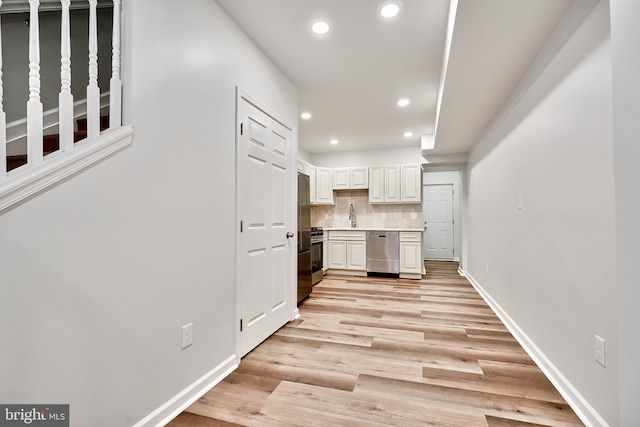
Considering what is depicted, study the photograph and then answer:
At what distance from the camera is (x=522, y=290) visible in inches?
107

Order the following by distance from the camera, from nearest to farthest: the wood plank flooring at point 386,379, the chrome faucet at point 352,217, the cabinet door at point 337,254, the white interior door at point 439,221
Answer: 1. the wood plank flooring at point 386,379
2. the cabinet door at point 337,254
3. the chrome faucet at point 352,217
4. the white interior door at point 439,221

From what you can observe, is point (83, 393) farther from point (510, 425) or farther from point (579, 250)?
point (579, 250)

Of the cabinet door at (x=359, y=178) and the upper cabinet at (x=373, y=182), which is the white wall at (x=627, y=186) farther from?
the cabinet door at (x=359, y=178)

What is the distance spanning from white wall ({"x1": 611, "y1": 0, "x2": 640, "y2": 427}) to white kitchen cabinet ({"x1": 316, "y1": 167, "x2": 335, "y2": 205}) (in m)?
5.20

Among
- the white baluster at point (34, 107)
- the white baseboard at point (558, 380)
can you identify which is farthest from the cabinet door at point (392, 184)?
the white baluster at point (34, 107)

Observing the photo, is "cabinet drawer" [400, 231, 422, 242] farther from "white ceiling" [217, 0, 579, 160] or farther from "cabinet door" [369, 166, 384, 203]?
"white ceiling" [217, 0, 579, 160]

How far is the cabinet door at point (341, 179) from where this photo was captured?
21.0ft

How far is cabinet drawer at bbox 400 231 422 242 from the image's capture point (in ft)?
18.6

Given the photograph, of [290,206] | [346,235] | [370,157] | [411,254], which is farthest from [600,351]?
[370,157]

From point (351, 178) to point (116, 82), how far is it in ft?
17.0

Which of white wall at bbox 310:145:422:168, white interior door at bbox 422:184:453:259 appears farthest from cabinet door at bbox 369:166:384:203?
white interior door at bbox 422:184:453:259

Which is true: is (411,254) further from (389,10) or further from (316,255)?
(389,10)

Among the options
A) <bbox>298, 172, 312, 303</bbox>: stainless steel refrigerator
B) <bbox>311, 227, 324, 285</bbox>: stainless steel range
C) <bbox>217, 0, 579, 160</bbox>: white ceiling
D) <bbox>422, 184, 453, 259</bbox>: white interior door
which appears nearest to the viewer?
<bbox>217, 0, 579, 160</bbox>: white ceiling

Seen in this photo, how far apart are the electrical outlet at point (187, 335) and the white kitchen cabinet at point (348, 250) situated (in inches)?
171
